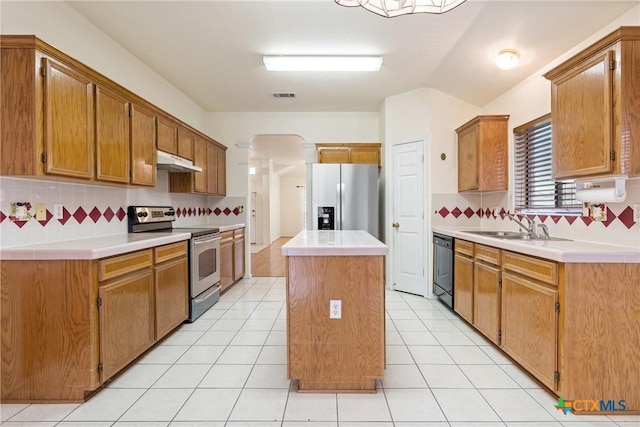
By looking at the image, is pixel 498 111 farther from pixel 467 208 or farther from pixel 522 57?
pixel 467 208

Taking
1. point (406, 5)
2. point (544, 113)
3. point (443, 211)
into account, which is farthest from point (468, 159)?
point (406, 5)

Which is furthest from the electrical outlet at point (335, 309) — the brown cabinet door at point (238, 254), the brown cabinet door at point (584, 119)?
the brown cabinet door at point (238, 254)

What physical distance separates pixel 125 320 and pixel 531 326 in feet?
9.04

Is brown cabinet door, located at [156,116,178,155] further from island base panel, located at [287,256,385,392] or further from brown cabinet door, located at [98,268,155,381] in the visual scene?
island base panel, located at [287,256,385,392]

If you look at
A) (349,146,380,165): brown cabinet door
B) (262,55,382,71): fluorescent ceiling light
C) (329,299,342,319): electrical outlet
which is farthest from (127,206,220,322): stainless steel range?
(349,146,380,165): brown cabinet door

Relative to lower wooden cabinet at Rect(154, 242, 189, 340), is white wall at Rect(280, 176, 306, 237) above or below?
above

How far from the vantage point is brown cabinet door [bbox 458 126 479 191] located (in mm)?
3518

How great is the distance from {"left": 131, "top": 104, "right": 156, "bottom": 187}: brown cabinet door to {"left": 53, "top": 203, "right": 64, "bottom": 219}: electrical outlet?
0.53 meters

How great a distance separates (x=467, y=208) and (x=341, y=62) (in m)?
2.43

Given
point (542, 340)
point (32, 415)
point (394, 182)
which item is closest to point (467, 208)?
point (394, 182)

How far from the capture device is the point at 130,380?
2.08 meters

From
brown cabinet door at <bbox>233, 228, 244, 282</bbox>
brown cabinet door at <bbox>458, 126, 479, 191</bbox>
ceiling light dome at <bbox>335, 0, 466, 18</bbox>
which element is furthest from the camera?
brown cabinet door at <bbox>233, 228, 244, 282</bbox>

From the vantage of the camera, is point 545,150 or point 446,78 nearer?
point 545,150

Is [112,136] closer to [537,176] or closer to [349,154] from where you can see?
[349,154]
